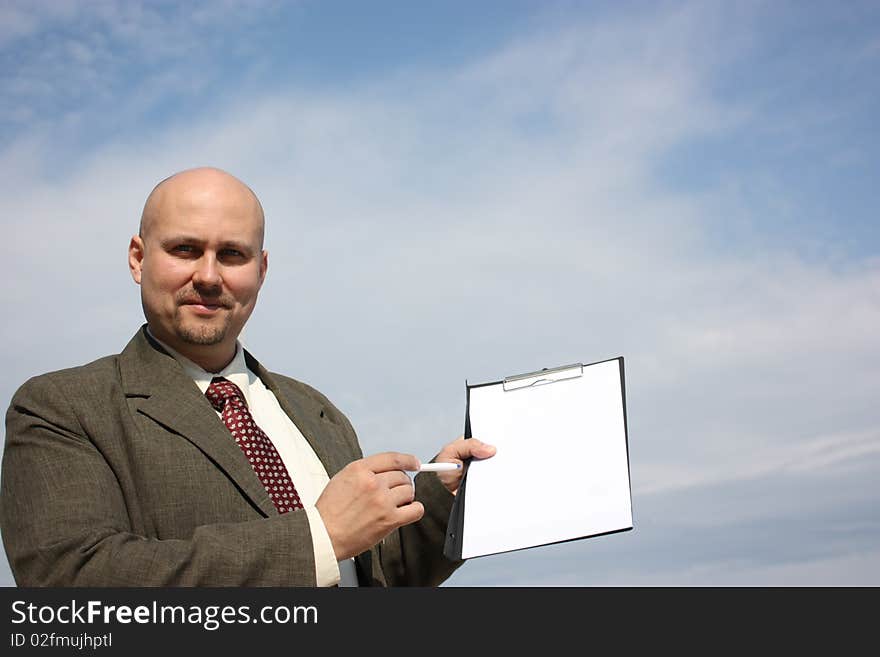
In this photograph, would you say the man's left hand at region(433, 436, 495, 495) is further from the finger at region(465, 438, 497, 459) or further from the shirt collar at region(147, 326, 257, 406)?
the shirt collar at region(147, 326, 257, 406)

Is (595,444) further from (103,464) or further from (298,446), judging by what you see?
(103,464)

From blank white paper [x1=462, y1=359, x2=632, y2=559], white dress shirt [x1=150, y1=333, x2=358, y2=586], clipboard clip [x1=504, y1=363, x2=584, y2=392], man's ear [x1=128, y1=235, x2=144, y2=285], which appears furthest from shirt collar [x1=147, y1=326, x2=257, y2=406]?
clipboard clip [x1=504, y1=363, x2=584, y2=392]

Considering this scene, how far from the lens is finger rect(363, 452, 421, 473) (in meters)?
3.23

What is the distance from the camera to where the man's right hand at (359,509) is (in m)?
3.14

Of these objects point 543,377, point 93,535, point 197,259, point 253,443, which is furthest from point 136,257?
point 543,377

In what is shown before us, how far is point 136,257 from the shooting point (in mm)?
3955

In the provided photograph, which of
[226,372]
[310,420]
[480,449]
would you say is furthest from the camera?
[310,420]

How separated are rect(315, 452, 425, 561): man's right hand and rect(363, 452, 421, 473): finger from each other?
0.04 ft

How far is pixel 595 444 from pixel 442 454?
662 mm

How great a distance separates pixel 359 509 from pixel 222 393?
109cm

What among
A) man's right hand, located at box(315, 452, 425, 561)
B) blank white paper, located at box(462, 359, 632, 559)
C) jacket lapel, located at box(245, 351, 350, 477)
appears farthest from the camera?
jacket lapel, located at box(245, 351, 350, 477)

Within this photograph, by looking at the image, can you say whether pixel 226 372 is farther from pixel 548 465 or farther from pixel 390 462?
pixel 548 465

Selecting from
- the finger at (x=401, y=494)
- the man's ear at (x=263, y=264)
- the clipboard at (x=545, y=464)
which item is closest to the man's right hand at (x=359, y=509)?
the finger at (x=401, y=494)

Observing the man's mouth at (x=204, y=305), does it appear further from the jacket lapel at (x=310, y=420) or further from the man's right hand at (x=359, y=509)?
the man's right hand at (x=359, y=509)
